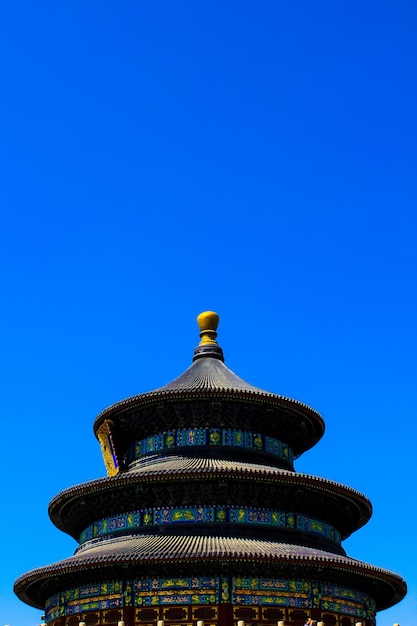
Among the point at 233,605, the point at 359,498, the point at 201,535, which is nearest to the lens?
the point at 233,605

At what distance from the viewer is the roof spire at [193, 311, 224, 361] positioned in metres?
40.9

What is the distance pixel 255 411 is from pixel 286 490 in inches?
160

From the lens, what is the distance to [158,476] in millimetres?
30688

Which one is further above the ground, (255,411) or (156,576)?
(255,411)

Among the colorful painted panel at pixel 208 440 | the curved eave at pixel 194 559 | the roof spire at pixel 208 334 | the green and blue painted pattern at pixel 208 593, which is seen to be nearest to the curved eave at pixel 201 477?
the colorful painted panel at pixel 208 440

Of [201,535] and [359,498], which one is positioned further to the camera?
[359,498]

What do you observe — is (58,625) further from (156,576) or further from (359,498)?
(359,498)

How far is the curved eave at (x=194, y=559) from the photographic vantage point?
27844mm

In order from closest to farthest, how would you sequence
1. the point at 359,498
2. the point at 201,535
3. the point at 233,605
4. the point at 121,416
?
1. the point at 233,605
2. the point at 201,535
3. the point at 359,498
4. the point at 121,416

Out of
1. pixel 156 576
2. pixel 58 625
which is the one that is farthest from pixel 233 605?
pixel 58 625

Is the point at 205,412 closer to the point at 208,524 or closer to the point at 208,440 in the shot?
the point at 208,440

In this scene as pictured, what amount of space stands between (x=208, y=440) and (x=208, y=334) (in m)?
8.34

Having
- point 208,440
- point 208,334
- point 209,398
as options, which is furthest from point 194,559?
point 208,334

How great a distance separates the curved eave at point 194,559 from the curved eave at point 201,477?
6.78ft
